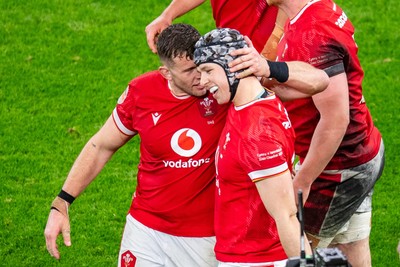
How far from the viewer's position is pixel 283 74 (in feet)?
20.2

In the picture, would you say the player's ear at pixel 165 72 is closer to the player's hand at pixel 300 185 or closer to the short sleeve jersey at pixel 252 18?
the player's hand at pixel 300 185

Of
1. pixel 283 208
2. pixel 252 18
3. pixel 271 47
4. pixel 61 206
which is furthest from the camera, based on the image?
pixel 252 18

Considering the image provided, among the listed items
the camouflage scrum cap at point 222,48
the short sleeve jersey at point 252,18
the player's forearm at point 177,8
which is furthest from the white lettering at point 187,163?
the player's forearm at point 177,8

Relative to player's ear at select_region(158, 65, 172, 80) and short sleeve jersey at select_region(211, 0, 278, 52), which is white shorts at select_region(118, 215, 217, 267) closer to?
player's ear at select_region(158, 65, 172, 80)

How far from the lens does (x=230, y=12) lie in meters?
7.71

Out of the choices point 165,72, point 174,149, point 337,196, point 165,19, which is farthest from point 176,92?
point 337,196

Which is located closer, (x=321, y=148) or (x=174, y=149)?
(x=321, y=148)

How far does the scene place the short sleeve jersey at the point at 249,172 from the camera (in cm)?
593

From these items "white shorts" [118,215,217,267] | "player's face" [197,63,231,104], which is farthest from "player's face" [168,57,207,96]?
"white shorts" [118,215,217,267]

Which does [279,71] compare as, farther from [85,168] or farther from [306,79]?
[85,168]

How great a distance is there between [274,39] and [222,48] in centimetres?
126

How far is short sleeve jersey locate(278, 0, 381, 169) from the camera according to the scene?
6504 millimetres

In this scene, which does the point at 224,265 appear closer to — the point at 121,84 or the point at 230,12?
the point at 230,12

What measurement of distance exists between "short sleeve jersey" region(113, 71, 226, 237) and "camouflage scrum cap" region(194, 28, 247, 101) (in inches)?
23.9
